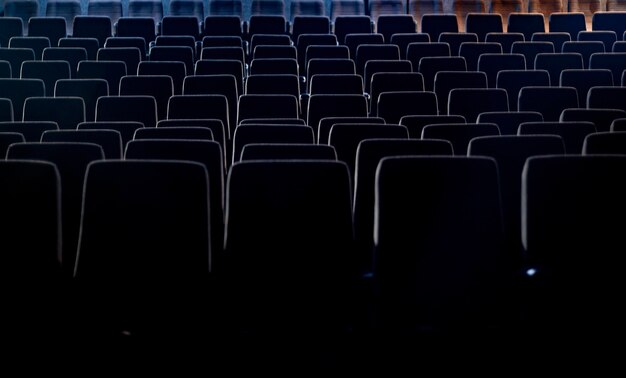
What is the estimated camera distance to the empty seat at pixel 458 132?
1.73 metres

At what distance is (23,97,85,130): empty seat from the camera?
2176 mm

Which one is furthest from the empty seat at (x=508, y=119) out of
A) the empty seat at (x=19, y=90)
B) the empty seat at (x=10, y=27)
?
the empty seat at (x=10, y=27)

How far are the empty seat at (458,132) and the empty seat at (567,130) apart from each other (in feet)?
0.27

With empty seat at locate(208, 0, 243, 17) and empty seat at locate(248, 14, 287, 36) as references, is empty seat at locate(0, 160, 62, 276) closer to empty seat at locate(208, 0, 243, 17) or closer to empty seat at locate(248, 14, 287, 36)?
empty seat at locate(248, 14, 287, 36)

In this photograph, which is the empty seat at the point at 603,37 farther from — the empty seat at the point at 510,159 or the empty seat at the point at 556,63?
the empty seat at the point at 510,159

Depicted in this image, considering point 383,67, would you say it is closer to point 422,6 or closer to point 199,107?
point 199,107

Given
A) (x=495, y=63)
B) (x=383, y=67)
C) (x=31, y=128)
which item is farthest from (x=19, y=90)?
(x=495, y=63)

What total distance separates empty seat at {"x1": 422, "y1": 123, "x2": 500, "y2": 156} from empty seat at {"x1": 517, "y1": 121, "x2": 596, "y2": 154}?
0.08 m

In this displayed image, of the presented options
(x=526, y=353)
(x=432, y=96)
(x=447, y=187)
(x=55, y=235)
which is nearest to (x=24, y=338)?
(x=55, y=235)

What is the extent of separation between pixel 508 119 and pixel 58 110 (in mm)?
1407

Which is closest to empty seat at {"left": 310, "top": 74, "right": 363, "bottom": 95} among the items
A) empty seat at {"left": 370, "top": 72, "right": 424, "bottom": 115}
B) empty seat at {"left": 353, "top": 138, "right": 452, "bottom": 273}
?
empty seat at {"left": 370, "top": 72, "right": 424, "bottom": 115}

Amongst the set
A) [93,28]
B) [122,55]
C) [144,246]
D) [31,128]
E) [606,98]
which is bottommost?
[144,246]

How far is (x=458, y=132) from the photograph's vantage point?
68.1 inches

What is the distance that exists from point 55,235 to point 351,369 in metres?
0.57
